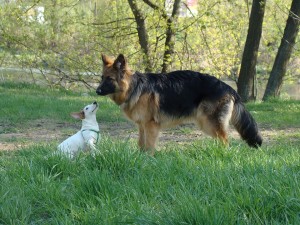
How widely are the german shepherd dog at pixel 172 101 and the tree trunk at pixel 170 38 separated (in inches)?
350

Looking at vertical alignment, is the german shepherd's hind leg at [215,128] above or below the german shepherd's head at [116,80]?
below

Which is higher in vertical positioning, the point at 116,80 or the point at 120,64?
the point at 120,64

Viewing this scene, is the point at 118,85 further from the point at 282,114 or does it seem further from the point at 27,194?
the point at 282,114

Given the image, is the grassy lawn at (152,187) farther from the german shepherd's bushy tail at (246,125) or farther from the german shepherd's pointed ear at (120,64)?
the german shepherd's pointed ear at (120,64)

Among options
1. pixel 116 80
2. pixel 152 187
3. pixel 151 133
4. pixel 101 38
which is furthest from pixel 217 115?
pixel 101 38

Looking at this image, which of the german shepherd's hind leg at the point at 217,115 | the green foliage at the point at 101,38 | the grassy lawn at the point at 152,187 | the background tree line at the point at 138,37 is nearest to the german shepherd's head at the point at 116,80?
the german shepherd's hind leg at the point at 217,115

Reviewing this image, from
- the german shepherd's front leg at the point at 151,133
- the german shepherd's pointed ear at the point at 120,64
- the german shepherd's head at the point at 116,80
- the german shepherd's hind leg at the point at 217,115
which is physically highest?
the german shepherd's pointed ear at the point at 120,64

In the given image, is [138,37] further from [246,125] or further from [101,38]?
[246,125]

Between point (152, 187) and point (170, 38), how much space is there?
13.0 meters

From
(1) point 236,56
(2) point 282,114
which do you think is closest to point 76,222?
(2) point 282,114

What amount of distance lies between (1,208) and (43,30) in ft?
54.0

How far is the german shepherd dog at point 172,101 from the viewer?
7.04m

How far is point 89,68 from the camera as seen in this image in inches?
731

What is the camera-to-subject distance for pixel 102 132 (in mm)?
9102
